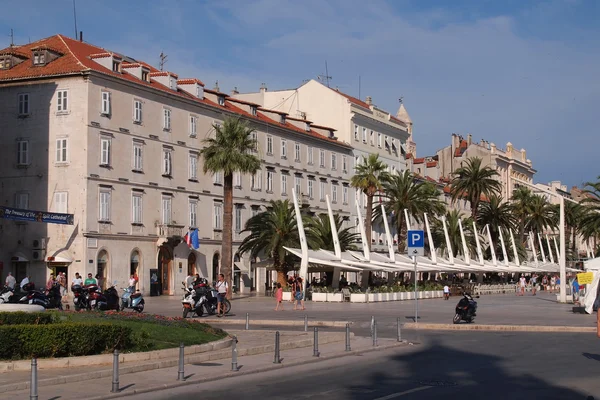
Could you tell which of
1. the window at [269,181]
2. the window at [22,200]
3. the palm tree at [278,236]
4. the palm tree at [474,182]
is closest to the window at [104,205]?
the window at [22,200]

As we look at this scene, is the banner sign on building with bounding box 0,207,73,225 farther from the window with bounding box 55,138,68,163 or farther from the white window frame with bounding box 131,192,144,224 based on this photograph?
the white window frame with bounding box 131,192,144,224

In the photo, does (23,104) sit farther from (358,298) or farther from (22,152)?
(358,298)

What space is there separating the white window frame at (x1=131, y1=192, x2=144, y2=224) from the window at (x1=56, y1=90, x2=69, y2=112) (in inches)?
302

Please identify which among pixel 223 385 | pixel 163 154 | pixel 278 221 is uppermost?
pixel 163 154

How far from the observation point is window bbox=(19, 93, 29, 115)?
199 feet

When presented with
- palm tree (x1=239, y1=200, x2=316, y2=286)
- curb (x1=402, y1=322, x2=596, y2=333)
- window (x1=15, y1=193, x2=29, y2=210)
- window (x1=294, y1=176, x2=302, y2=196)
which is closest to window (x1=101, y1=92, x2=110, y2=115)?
window (x1=15, y1=193, x2=29, y2=210)

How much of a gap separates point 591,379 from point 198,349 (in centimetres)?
879

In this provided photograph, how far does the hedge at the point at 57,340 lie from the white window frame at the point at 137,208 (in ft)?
146

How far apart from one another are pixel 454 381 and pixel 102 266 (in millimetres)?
45564

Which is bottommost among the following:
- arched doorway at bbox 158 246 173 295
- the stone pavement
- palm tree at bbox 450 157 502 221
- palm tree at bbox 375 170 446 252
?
the stone pavement

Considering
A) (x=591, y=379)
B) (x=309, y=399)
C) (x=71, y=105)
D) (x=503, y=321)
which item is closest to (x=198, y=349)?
(x=309, y=399)

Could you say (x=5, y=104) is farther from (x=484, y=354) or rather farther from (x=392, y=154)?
(x=392, y=154)

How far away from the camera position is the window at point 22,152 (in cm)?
6038

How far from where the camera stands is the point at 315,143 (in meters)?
88.2
